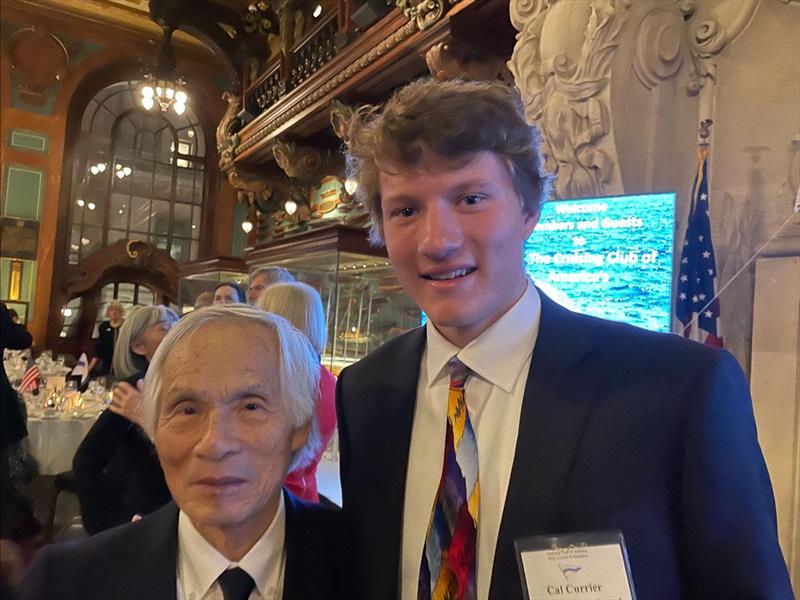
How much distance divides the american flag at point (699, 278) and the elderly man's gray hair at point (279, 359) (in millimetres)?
1987

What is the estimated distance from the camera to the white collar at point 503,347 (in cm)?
119

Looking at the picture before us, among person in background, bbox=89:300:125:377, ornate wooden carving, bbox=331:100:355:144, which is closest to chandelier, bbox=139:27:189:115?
person in background, bbox=89:300:125:377

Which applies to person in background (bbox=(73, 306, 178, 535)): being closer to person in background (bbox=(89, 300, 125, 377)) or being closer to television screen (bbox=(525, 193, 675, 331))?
television screen (bbox=(525, 193, 675, 331))

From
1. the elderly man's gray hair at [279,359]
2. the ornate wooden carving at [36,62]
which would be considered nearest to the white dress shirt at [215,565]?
the elderly man's gray hair at [279,359]

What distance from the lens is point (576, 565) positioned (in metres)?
0.93

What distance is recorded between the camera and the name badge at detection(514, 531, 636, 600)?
0.91 metres

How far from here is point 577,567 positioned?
3.05 feet

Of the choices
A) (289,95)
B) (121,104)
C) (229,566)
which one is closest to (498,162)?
(229,566)

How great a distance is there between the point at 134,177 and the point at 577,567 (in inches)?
530

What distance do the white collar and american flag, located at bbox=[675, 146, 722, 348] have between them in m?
1.65

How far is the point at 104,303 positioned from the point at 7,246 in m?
1.93

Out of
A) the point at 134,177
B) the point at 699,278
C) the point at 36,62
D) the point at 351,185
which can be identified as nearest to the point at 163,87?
the point at 351,185

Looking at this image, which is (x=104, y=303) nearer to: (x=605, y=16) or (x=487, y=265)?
(x=605, y=16)

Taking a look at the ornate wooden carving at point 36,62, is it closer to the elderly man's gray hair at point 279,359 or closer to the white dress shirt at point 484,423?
the elderly man's gray hair at point 279,359
